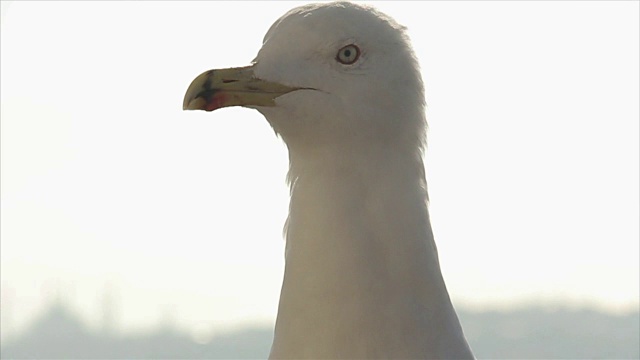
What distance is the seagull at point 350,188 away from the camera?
184 centimetres

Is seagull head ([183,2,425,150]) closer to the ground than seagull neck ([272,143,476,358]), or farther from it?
farther from it

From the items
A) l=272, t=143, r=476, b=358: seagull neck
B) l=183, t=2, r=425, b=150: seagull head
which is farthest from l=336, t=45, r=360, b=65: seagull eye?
l=272, t=143, r=476, b=358: seagull neck

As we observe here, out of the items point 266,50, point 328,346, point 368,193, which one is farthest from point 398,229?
point 266,50

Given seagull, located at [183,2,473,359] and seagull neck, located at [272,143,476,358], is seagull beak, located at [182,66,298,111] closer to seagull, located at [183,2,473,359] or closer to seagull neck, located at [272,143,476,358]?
seagull, located at [183,2,473,359]

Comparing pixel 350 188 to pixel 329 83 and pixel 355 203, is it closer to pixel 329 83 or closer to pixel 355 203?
pixel 355 203

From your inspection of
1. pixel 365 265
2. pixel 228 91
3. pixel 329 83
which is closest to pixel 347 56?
pixel 329 83

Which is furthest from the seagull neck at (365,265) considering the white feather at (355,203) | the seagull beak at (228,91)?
the seagull beak at (228,91)

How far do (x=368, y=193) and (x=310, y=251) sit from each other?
11 centimetres

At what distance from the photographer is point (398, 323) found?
6.03ft

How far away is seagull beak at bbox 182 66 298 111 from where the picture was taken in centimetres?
185

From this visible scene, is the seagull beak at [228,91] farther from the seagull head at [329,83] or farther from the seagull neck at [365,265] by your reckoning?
the seagull neck at [365,265]

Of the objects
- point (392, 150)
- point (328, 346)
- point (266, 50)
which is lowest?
point (328, 346)

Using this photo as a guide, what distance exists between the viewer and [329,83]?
187 cm

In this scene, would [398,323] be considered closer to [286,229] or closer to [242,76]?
[286,229]
